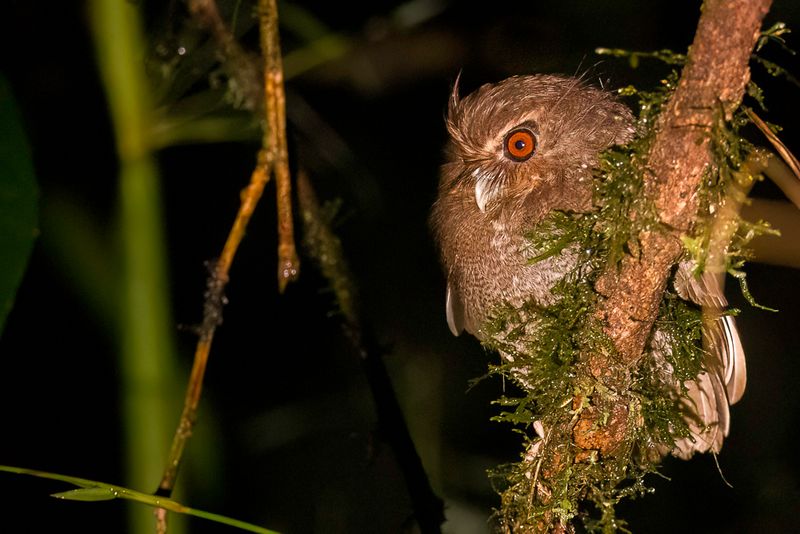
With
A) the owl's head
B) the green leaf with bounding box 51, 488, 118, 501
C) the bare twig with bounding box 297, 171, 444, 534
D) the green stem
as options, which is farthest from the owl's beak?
the green leaf with bounding box 51, 488, 118, 501

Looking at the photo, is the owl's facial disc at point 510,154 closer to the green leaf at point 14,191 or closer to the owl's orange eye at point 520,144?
the owl's orange eye at point 520,144

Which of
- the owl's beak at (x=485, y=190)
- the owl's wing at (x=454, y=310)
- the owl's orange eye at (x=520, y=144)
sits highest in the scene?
the owl's orange eye at (x=520, y=144)

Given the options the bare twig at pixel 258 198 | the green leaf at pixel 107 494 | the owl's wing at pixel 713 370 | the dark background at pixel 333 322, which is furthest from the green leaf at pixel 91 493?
the dark background at pixel 333 322

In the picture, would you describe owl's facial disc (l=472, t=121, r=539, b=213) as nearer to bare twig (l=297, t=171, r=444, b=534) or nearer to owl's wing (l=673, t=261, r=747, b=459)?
bare twig (l=297, t=171, r=444, b=534)

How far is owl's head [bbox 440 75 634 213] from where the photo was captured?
104 inches

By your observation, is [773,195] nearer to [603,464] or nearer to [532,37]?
[532,37]

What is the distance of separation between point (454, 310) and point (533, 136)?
95 centimetres

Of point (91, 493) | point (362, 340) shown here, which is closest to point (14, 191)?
point (91, 493)

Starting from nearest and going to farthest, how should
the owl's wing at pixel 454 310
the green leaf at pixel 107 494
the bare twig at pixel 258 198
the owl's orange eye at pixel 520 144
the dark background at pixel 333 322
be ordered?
the green leaf at pixel 107 494 < the bare twig at pixel 258 198 < the owl's orange eye at pixel 520 144 < the owl's wing at pixel 454 310 < the dark background at pixel 333 322

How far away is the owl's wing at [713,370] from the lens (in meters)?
2.39

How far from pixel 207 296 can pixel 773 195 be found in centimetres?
306

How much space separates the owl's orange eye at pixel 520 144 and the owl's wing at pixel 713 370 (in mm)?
623

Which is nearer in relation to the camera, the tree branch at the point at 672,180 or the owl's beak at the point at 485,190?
the tree branch at the point at 672,180

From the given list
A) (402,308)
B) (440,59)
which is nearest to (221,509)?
(402,308)
